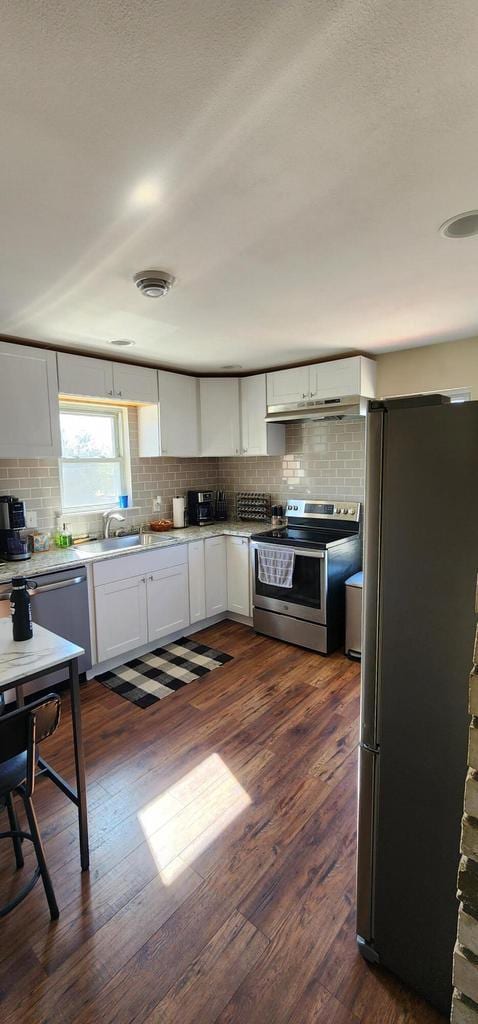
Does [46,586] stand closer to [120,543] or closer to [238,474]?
[120,543]

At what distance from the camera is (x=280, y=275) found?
6.20 ft

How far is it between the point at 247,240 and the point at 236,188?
12.3 inches

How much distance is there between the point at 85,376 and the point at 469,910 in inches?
132

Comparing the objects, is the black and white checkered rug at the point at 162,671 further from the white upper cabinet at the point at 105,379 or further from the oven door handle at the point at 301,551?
the white upper cabinet at the point at 105,379

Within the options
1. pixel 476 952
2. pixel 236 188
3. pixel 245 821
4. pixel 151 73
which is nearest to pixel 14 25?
pixel 151 73

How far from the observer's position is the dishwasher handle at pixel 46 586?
2502 millimetres

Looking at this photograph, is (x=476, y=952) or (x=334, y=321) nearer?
(x=476, y=952)

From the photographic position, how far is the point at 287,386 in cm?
376

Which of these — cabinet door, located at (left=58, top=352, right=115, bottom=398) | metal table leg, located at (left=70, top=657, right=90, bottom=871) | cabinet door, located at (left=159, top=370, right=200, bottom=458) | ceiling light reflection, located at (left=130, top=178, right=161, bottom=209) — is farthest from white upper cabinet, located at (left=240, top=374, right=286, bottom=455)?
metal table leg, located at (left=70, top=657, right=90, bottom=871)

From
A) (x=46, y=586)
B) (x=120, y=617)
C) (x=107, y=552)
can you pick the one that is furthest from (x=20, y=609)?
(x=120, y=617)

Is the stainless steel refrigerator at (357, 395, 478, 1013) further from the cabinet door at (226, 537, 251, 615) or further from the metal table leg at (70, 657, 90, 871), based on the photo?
the cabinet door at (226, 537, 251, 615)

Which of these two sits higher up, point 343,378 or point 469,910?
point 343,378

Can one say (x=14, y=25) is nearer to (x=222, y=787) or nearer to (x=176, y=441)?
(x=222, y=787)

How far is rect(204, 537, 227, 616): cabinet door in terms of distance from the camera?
3900 mm
